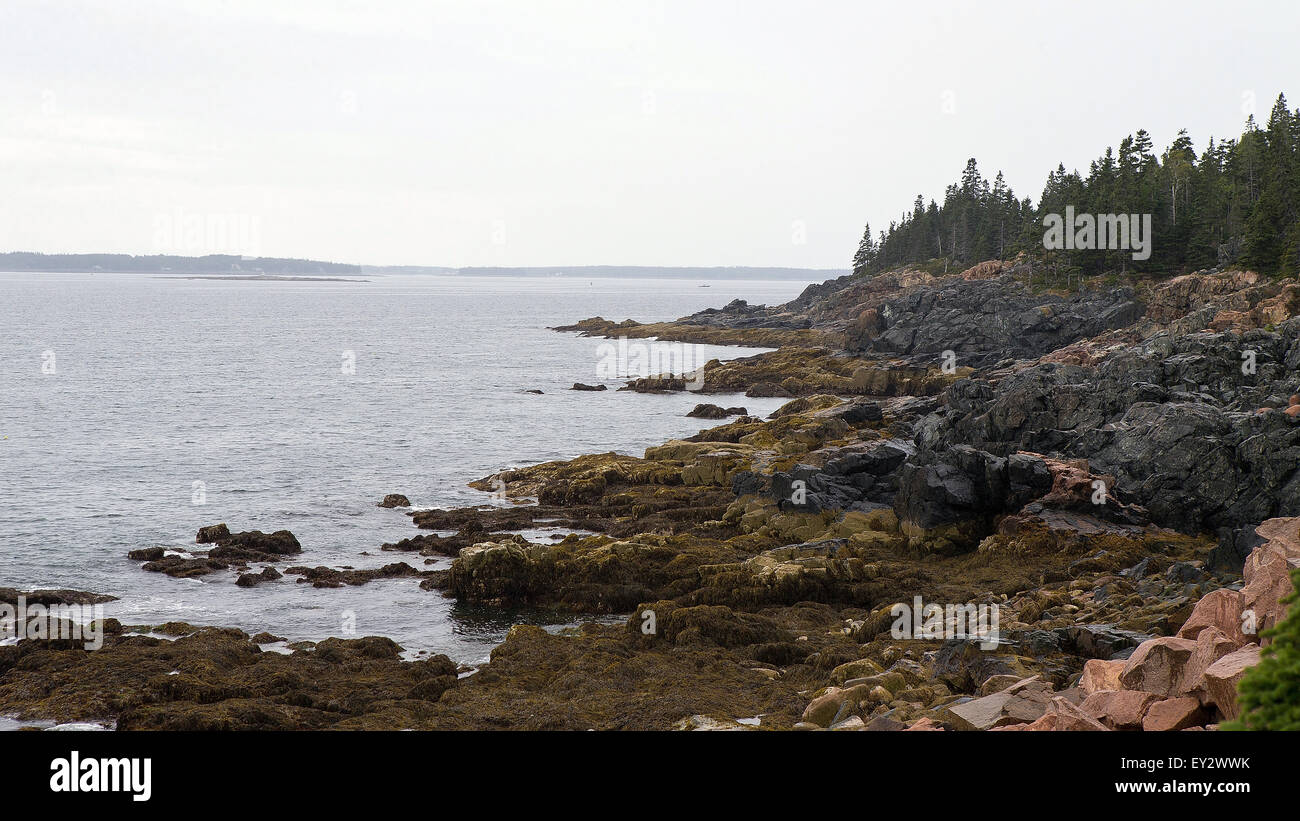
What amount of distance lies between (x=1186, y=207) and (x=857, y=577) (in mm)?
87503

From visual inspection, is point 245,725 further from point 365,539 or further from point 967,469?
point 967,469

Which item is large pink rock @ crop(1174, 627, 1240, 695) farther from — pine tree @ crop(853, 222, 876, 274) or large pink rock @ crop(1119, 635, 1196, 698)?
pine tree @ crop(853, 222, 876, 274)

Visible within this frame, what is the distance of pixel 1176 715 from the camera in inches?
476

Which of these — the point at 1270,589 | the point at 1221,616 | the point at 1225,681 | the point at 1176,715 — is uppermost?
the point at 1270,589

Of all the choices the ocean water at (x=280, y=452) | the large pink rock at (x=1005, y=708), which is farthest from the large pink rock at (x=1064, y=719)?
the ocean water at (x=280, y=452)

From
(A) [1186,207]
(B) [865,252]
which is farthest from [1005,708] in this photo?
(B) [865,252]

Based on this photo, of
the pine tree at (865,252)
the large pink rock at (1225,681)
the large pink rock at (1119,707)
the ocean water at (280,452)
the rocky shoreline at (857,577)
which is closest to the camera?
the large pink rock at (1225,681)

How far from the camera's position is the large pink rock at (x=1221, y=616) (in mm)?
14561

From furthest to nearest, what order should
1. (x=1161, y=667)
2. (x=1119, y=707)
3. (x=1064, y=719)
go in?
(x=1161, y=667)
(x=1119, y=707)
(x=1064, y=719)

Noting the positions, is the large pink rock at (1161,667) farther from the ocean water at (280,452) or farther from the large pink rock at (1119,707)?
the ocean water at (280,452)

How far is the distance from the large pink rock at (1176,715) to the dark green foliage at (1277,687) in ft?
11.7

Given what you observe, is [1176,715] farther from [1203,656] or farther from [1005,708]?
[1005,708]

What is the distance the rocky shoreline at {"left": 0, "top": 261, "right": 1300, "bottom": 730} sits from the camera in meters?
17.7
